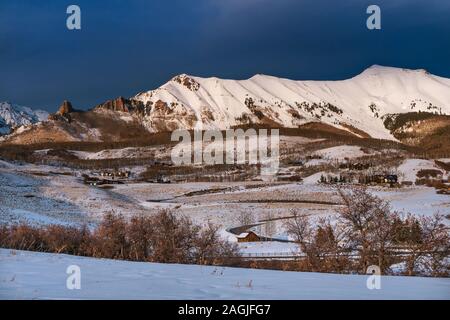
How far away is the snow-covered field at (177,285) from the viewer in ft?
32.1

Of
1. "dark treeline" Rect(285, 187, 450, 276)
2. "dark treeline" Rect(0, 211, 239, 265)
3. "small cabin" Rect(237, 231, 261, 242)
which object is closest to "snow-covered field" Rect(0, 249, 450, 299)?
"dark treeline" Rect(0, 211, 239, 265)

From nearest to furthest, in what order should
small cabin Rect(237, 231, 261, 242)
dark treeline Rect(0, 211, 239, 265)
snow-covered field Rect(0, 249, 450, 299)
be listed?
snow-covered field Rect(0, 249, 450, 299)
dark treeline Rect(0, 211, 239, 265)
small cabin Rect(237, 231, 261, 242)

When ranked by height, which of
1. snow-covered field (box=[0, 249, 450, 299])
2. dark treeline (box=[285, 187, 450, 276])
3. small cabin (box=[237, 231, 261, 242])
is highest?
snow-covered field (box=[0, 249, 450, 299])

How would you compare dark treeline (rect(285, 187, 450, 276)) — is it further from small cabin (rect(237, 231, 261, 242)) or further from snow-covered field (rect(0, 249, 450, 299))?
small cabin (rect(237, 231, 261, 242))

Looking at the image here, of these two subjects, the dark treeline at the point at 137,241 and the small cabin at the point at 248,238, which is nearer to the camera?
the dark treeline at the point at 137,241

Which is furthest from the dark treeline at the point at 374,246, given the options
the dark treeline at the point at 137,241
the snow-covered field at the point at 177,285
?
the snow-covered field at the point at 177,285

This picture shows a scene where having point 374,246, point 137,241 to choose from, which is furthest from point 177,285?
point 137,241

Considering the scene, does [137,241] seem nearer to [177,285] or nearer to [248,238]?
[177,285]

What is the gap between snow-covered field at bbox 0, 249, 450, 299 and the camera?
977cm

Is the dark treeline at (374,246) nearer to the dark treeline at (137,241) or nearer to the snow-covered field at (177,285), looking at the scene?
the dark treeline at (137,241)

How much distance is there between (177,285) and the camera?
11.3 meters

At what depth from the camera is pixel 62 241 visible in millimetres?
27891
